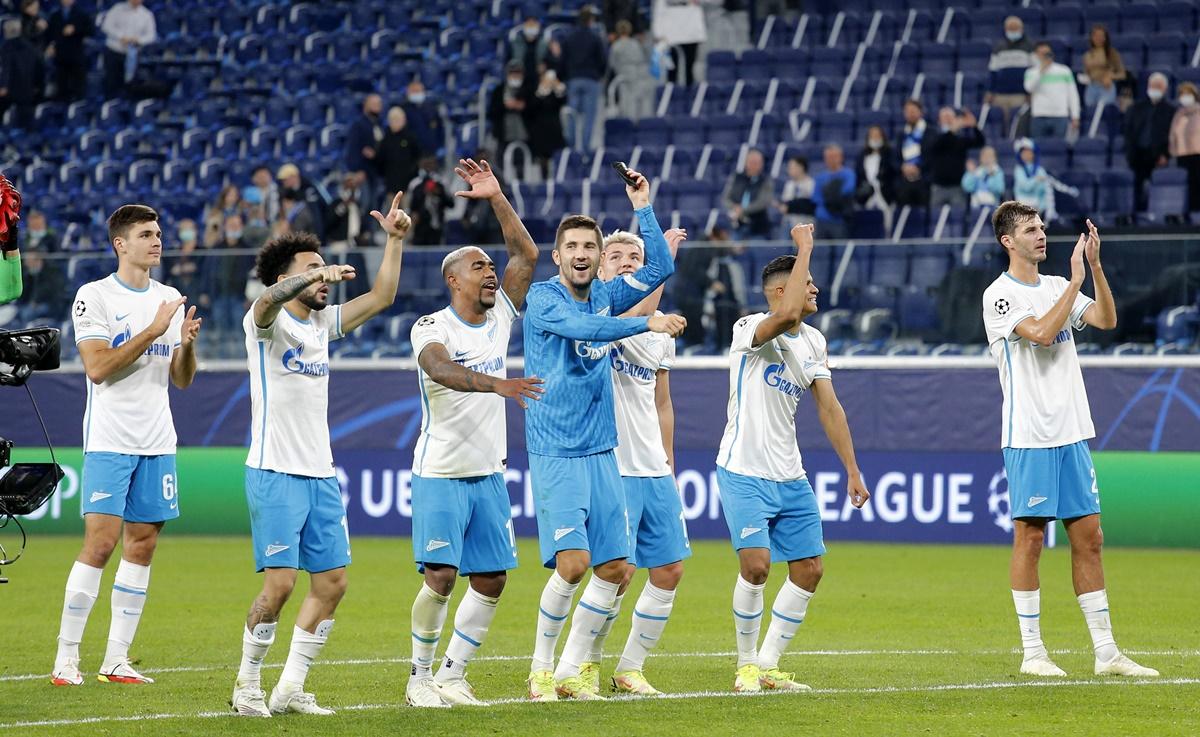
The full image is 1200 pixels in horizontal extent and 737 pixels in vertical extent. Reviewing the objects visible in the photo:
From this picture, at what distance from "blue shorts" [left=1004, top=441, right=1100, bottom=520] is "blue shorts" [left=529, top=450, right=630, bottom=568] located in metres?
2.36

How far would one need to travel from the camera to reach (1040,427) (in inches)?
373

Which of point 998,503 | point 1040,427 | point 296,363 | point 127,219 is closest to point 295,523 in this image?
point 296,363

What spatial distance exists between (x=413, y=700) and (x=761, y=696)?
176cm

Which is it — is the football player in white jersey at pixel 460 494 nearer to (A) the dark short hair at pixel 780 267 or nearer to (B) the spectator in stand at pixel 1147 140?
(A) the dark short hair at pixel 780 267

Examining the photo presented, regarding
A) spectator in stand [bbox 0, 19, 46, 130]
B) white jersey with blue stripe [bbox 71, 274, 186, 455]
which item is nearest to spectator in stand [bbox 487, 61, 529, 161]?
spectator in stand [bbox 0, 19, 46, 130]

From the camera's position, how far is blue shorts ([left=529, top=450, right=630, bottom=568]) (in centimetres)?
834

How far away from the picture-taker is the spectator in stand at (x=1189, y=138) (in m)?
19.5

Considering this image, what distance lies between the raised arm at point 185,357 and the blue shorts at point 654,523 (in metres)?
2.41

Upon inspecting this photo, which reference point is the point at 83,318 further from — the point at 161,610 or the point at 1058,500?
the point at 1058,500

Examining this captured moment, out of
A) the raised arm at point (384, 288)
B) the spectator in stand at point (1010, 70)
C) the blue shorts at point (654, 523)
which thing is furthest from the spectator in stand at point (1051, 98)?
the raised arm at point (384, 288)

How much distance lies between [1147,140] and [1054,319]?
1160 centimetres

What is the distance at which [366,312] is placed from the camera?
855cm

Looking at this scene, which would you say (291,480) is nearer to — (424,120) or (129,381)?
(129,381)

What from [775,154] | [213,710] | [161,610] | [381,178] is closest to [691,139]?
[775,154]
